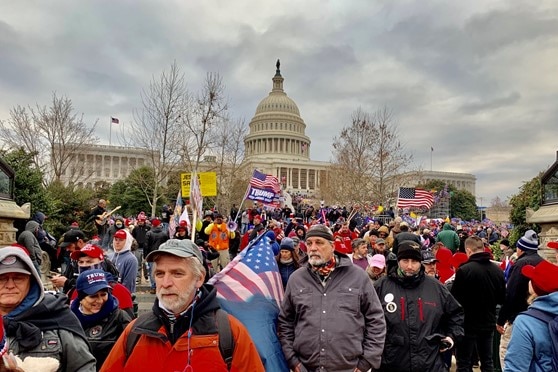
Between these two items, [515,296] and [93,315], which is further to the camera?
[515,296]

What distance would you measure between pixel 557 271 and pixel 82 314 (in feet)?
10.6

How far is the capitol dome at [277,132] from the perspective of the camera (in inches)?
3964

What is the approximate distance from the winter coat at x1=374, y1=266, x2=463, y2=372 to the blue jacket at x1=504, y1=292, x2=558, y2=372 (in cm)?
96

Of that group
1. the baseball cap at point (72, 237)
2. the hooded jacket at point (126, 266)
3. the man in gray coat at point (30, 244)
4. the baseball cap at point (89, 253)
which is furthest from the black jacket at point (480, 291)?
the man in gray coat at point (30, 244)

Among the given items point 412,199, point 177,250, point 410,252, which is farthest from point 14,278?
point 412,199

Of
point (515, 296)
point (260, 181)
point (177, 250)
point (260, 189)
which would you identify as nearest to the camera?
point (177, 250)

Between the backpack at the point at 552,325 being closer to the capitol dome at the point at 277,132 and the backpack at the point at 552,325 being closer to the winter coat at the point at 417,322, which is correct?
the winter coat at the point at 417,322

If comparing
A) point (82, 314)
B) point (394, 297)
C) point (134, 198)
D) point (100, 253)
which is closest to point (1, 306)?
point (82, 314)

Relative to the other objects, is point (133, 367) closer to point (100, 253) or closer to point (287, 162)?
point (100, 253)

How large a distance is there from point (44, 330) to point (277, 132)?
9914 centimetres

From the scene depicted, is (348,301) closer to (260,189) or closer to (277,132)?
(260,189)

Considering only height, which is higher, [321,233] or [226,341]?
[321,233]

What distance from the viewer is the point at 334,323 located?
3.19 metres

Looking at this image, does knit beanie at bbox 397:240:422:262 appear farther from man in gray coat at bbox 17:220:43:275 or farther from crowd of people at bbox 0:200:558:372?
man in gray coat at bbox 17:220:43:275
